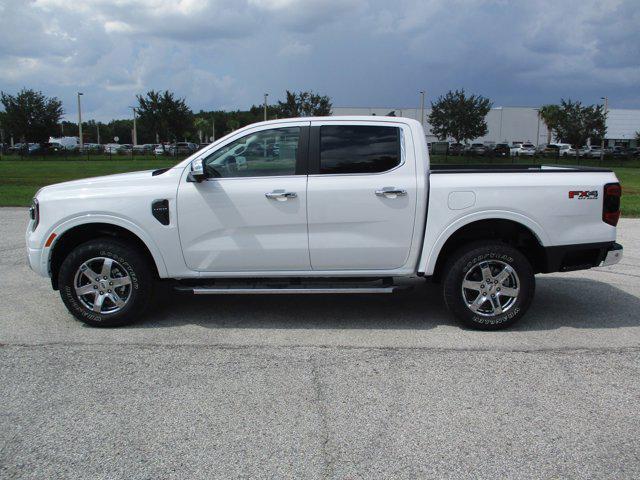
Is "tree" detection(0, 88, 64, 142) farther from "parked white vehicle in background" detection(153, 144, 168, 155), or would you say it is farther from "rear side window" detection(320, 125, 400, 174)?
"rear side window" detection(320, 125, 400, 174)

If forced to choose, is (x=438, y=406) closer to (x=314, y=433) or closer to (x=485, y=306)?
(x=314, y=433)

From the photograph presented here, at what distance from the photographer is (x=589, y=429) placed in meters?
3.62

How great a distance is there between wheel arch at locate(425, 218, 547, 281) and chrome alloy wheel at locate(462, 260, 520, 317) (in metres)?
0.33

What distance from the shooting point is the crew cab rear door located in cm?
523

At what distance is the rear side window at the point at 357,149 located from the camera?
534 centimetres

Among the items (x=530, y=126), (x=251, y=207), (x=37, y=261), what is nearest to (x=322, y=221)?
(x=251, y=207)

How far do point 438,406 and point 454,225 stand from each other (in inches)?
73.8

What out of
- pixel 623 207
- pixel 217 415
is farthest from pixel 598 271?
pixel 623 207

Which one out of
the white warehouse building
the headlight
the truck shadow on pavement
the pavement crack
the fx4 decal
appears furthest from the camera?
the white warehouse building

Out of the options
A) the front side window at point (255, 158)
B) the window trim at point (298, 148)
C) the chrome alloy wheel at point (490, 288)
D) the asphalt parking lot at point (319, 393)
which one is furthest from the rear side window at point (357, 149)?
the asphalt parking lot at point (319, 393)

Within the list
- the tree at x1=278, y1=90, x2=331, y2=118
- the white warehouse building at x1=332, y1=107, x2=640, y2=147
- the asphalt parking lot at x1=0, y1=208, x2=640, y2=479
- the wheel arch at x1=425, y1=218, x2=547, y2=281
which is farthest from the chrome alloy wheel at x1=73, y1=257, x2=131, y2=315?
the white warehouse building at x1=332, y1=107, x2=640, y2=147

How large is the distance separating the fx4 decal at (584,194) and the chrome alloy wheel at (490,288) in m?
0.86

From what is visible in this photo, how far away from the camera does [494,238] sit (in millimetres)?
5629

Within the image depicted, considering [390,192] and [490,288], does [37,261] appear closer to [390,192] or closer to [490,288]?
[390,192]
